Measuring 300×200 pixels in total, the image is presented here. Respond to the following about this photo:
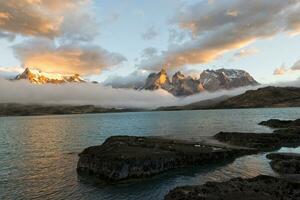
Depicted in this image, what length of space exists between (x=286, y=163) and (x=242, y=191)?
77.2 ft

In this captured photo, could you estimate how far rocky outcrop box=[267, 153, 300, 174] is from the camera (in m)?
54.5

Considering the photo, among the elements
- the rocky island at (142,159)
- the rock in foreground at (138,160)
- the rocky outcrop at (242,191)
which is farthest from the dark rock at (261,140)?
the rocky outcrop at (242,191)

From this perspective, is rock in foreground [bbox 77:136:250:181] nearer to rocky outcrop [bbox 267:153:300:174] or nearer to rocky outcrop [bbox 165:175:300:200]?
rocky outcrop [bbox 267:153:300:174]

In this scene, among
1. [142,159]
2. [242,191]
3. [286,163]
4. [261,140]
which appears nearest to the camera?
[242,191]

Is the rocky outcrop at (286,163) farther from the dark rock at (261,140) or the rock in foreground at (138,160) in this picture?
the dark rock at (261,140)

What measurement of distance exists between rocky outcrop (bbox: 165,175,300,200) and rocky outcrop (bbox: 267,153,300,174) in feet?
43.4

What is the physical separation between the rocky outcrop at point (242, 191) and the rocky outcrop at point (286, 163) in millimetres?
13243

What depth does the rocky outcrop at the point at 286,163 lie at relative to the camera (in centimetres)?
5447

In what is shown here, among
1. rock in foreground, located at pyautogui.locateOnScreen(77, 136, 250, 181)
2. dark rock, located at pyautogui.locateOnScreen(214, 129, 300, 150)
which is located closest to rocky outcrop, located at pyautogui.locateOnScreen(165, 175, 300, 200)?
rock in foreground, located at pyautogui.locateOnScreen(77, 136, 250, 181)

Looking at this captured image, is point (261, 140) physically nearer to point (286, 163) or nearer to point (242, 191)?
point (286, 163)

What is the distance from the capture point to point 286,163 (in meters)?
57.6

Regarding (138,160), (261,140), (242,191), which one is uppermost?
(138,160)

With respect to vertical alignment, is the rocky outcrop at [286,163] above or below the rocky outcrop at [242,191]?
below

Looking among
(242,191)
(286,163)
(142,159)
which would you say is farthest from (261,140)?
(242,191)
